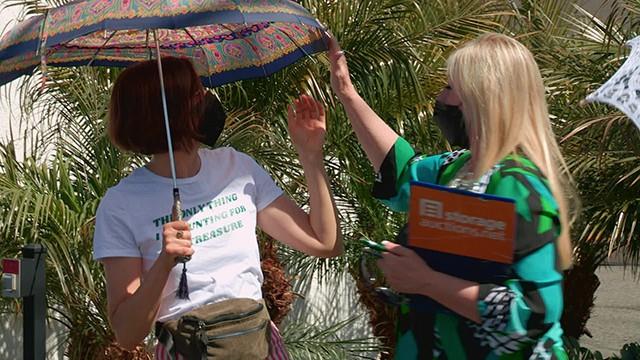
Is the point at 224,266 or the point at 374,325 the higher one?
the point at 224,266

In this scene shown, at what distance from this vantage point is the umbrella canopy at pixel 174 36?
2.87 m

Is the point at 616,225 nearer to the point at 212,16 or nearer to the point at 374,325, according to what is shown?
the point at 374,325

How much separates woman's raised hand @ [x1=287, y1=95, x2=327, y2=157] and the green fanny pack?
1.66 ft

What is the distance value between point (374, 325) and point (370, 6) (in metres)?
2.08

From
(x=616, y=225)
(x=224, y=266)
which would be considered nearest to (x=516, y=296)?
(x=224, y=266)

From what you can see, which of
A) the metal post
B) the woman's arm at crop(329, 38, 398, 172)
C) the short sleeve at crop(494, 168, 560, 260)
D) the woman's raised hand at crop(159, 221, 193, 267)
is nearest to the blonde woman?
the short sleeve at crop(494, 168, 560, 260)

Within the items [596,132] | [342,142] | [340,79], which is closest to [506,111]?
[340,79]

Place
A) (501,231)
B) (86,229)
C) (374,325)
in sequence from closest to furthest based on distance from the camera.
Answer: (501,231) → (86,229) → (374,325)

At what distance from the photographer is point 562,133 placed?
20.6 ft

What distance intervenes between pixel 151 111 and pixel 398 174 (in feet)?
2.12

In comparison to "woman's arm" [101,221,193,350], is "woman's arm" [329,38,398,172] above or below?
above

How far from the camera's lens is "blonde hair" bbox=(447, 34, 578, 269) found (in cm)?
253

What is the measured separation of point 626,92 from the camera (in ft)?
9.71

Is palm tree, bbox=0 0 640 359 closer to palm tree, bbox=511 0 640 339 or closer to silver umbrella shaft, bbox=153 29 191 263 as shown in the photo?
palm tree, bbox=511 0 640 339
